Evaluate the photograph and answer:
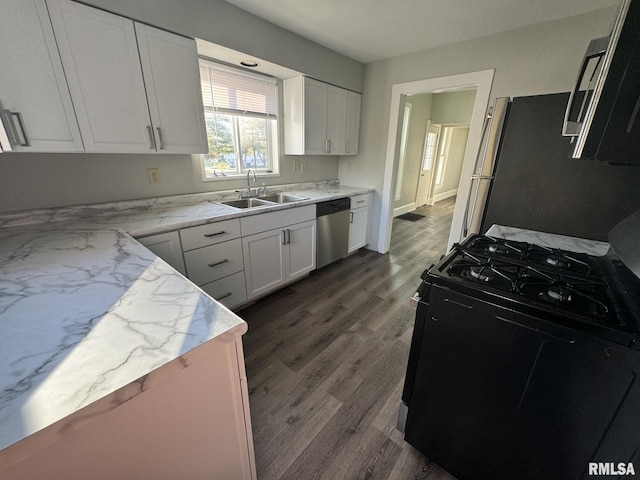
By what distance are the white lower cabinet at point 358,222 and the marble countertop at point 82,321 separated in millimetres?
2389

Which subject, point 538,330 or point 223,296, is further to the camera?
point 223,296

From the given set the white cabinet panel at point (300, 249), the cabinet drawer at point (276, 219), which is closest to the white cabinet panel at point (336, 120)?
the cabinet drawer at point (276, 219)

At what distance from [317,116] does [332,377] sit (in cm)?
261

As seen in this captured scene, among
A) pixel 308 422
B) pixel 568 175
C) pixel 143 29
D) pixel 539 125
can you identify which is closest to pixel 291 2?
pixel 143 29

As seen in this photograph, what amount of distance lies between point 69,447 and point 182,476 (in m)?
0.34

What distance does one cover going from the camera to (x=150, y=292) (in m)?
0.89

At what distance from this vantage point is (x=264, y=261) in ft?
7.66

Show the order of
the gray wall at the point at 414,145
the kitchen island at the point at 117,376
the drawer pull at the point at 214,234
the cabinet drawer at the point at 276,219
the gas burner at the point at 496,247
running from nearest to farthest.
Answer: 1. the kitchen island at the point at 117,376
2. the gas burner at the point at 496,247
3. the drawer pull at the point at 214,234
4. the cabinet drawer at the point at 276,219
5. the gray wall at the point at 414,145

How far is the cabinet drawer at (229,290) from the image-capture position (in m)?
2.01

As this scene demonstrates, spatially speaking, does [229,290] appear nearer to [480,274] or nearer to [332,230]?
[332,230]

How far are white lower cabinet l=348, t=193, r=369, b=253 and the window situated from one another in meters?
1.09

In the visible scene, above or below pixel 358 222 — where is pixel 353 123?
above

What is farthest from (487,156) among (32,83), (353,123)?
(32,83)

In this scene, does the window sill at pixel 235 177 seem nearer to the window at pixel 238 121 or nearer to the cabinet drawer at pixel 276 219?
the window at pixel 238 121
